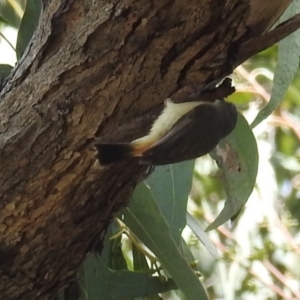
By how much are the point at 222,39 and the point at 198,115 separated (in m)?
0.07

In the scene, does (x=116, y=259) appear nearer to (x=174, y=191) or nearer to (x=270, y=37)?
(x=174, y=191)

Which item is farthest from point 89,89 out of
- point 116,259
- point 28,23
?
point 116,259

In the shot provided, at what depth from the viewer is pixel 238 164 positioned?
26.3 inches

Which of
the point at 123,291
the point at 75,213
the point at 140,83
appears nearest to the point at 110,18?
the point at 140,83

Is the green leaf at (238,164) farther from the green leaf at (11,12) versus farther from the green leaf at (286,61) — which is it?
the green leaf at (11,12)

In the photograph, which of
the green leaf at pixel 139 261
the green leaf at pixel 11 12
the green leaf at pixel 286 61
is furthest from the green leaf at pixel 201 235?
the green leaf at pixel 11 12

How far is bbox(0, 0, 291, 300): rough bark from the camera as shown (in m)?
0.45

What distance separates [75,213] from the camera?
52 cm

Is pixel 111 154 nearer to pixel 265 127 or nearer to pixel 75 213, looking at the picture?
pixel 75 213

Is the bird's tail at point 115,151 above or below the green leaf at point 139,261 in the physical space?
Answer: above

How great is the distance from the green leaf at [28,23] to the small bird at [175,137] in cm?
28

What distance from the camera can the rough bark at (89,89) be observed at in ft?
1.47

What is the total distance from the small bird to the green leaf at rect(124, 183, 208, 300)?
229 millimetres

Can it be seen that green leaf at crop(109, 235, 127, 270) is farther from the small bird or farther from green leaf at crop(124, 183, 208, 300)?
the small bird
